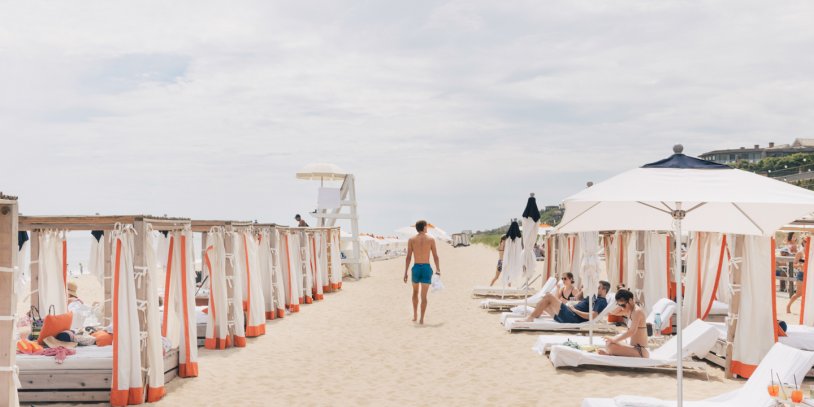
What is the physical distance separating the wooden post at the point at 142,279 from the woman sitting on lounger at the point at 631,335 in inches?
224

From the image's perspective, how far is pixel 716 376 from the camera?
8805 millimetres

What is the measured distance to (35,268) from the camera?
1026cm

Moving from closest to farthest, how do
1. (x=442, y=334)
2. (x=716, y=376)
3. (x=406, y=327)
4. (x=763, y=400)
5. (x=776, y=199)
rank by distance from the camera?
(x=776, y=199)
(x=763, y=400)
(x=716, y=376)
(x=442, y=334)
(x=406, y=327)

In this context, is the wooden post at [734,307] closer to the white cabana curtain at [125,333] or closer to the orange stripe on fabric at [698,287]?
the orange stripe on fabric at [698,287]

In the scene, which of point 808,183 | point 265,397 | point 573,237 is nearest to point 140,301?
point 265,397

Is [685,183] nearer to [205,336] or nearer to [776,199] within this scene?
[776,199]

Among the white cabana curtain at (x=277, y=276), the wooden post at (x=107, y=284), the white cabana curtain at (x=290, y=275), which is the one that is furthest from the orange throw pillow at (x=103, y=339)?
the white cabana curtain at (x=290, y=275)

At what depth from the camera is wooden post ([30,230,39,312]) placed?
1019cm

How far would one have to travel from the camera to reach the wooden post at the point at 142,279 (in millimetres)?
7445

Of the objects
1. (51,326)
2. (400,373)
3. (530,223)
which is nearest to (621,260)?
(530,223)

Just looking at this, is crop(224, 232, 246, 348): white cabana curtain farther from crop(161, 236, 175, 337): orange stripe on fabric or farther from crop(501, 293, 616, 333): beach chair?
crop(501, 293, 616, 333): beach chair

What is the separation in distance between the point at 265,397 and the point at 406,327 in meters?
5.74

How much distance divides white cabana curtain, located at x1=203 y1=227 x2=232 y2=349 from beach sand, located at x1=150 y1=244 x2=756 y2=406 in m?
0.25

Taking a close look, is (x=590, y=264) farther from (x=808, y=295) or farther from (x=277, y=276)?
(x=277, y=276)
